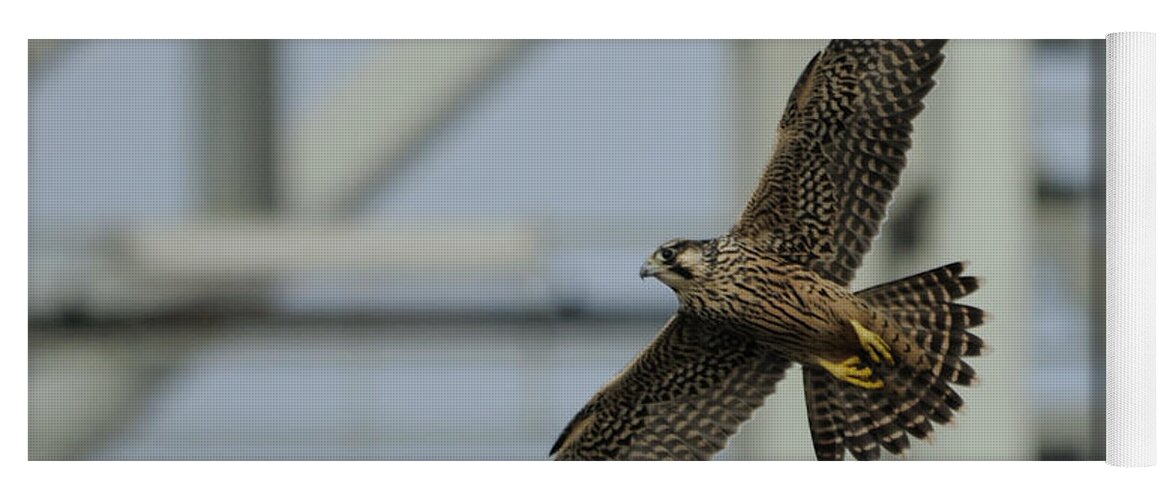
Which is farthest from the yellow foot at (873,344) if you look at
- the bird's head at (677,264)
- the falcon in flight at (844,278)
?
the bird's head at (677,264)

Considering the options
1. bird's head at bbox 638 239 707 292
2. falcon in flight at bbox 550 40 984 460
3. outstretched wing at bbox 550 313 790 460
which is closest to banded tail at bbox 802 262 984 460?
falcon in flight at bbox 550 40 984 460

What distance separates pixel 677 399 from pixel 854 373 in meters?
0.53

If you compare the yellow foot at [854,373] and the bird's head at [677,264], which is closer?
the bird's head at [677,264]

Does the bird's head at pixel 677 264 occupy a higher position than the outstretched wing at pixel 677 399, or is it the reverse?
the bird's head at pixel 677 264

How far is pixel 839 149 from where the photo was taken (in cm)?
493

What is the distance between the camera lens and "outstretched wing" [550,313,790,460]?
16.4 feet

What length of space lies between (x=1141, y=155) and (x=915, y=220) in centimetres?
65

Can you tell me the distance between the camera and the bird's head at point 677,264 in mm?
4832

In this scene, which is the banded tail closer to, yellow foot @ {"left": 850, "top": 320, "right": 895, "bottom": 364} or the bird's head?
yellow foot @ {"left": 850, "top": 320, "right": 895, "bottom": 364}

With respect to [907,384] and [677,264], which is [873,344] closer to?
[907,384]

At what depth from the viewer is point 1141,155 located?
15.9 feet

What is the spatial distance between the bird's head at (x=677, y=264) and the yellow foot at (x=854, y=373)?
47 cm

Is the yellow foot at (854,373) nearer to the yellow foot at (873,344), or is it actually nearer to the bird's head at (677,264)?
the yellow foot at (873,344)
